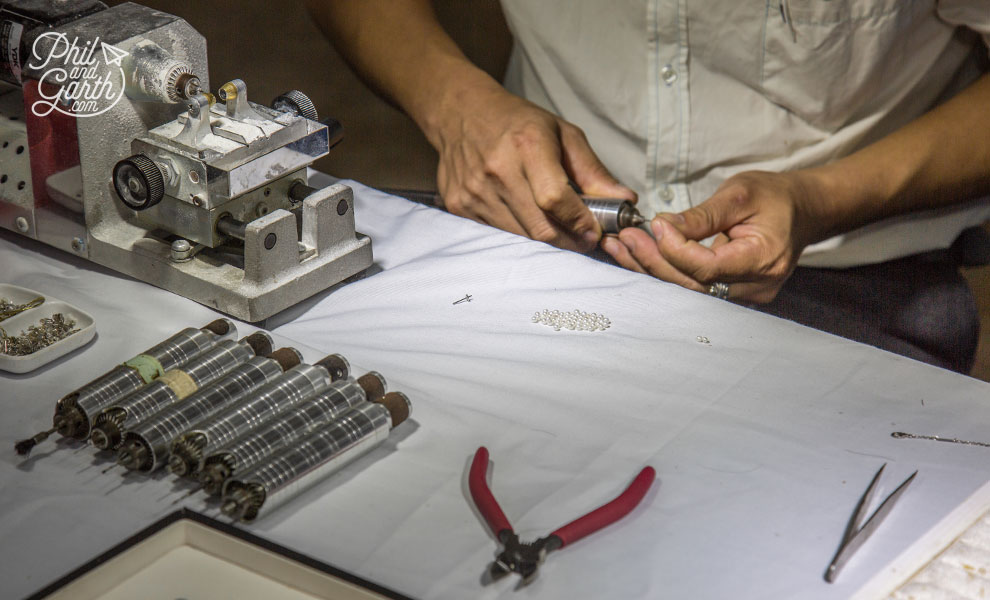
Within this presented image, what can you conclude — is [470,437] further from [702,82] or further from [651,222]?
[702,82]

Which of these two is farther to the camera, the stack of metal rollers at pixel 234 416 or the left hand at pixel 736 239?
the left hand at pixel 736 239

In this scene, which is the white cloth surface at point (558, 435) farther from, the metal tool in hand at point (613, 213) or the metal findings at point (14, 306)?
the metal tool in hand at point (613, 213)

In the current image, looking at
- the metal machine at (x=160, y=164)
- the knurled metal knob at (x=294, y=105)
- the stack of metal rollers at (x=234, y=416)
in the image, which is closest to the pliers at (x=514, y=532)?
the stack of metal rollers at (x=234, y=416)

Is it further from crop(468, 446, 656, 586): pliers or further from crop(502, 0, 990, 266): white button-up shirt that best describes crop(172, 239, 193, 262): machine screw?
crop(502, 0, 990, 266): white button-up shirt

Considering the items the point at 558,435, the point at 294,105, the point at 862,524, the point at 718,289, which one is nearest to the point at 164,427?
the point at 558,435

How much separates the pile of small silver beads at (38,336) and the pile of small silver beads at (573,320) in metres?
0.53

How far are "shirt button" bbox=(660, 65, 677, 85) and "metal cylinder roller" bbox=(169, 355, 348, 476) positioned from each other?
3.20ft

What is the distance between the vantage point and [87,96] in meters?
1.20

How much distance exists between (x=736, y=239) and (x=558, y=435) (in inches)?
27.0

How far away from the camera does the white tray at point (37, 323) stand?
3.53 feet

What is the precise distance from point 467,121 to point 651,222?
439mm

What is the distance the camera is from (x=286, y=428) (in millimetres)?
957

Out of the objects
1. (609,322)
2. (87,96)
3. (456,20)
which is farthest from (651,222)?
(456,20)

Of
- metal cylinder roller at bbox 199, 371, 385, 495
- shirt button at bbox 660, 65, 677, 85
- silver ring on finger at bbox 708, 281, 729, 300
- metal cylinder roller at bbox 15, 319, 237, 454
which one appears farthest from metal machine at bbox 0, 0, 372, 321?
shirt button at bbox 660, 65, 677, 85
